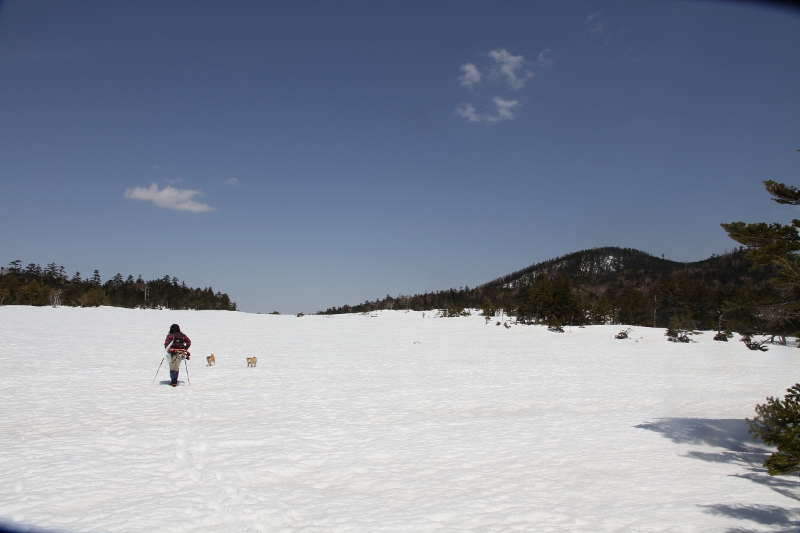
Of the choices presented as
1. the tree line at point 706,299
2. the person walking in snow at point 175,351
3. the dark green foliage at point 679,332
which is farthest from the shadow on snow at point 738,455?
the dark green foliage at point 679,332

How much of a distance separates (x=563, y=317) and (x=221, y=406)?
56.3 metres

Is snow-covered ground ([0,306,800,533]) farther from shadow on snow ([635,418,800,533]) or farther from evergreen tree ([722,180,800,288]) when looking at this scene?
evergreen tree ([722,180,800,288])

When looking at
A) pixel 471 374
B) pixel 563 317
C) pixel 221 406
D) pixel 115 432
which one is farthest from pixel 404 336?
pixel 115 432

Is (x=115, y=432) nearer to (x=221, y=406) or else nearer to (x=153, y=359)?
(x=221, y=406)

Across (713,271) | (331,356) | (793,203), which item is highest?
(713,271)

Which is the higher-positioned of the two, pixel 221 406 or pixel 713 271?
pixel 713 271

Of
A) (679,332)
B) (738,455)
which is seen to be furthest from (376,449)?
(679,332)

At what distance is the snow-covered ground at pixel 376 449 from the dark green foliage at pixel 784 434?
0.62 m

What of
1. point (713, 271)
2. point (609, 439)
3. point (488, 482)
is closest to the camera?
point (488, 482)

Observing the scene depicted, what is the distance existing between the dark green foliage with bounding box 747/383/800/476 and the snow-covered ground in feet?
2.04

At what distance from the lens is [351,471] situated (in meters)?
8.17

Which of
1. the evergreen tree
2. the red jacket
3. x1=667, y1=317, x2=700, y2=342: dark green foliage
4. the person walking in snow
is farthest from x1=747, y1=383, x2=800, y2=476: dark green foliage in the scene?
x1=667, y1=317, x2=700, y2=342: dark green foliage

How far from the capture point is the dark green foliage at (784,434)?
6.68 m

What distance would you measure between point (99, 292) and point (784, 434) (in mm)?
91362
